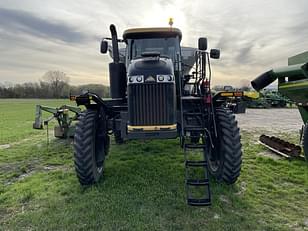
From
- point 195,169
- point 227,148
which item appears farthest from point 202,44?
point 195,169

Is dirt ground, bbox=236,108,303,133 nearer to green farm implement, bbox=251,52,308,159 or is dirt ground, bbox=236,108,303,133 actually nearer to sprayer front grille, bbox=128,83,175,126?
green farm implement, bbox=251,52,308,159

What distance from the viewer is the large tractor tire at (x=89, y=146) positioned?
3.96 metres

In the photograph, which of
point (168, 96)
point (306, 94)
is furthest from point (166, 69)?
point (306, 94)

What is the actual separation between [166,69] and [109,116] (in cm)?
140

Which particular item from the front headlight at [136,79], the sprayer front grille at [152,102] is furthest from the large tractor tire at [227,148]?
the front headlight at [136,79]

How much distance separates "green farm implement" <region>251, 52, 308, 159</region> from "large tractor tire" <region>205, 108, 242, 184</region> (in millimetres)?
898

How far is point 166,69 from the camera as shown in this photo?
4.07 m

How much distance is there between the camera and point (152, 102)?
396 centimetres

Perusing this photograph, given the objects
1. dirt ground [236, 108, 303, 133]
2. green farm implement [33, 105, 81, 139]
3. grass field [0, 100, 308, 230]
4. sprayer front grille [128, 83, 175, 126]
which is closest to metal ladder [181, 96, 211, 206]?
grass field [0, 100, 308, 230]

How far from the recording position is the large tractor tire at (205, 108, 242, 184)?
13.1 feet

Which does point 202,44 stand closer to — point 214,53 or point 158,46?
point 214,53

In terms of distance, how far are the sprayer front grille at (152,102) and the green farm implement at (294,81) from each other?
1.62 metres

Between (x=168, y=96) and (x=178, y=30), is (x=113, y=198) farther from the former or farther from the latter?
(x=178, y=30)

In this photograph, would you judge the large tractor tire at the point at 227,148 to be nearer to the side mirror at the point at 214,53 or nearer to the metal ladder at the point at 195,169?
the metal ladder at the point at 195,169
